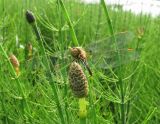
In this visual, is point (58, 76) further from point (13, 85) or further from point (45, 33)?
point (45, 33)

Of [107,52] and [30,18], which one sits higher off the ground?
[30,18]

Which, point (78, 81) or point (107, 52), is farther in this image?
point (107, 52)

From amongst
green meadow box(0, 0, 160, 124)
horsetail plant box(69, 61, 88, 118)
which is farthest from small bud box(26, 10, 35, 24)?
horsetail plant box(69, 61, 88, 118)

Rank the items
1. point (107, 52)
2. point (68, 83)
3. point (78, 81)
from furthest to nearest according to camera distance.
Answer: point (107, 52) → point (68, 83) → point (78, 81)

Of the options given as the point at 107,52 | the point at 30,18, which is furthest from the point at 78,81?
the point at 107,52

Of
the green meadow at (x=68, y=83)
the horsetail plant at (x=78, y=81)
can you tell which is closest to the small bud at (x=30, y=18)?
the green meadow at (x=68, y=83)

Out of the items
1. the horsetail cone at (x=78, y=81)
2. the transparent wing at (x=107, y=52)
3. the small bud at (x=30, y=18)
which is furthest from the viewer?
the transparent wing at (x=107, y=52)

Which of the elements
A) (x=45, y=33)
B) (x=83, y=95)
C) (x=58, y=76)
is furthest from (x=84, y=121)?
(x=45, y=33)

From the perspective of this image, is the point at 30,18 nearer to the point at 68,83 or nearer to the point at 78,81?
the point at 68,83

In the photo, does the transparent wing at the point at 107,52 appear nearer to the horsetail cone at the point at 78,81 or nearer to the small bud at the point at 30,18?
the small bud at the point at 30,18

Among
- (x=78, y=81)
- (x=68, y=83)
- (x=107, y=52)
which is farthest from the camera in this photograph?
(x=107, y=52)

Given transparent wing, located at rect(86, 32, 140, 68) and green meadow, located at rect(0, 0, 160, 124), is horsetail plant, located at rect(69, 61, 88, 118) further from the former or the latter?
transparent wing, located at rect(86, 32, 140, 68)
